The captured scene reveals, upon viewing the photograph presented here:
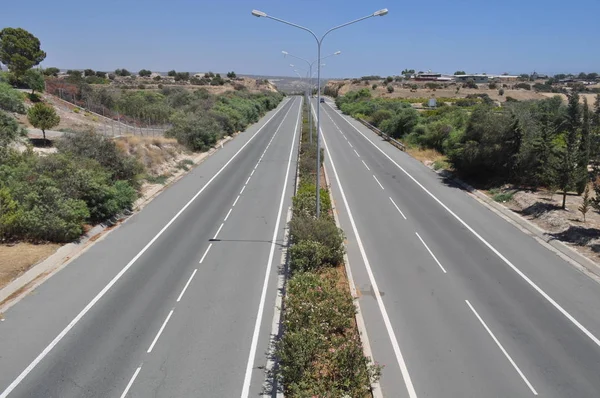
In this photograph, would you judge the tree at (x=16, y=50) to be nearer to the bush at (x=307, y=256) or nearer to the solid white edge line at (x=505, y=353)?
the bush at (x=307, y=256)

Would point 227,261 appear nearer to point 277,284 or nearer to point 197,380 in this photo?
point 277,284

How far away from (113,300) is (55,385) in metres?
4.32

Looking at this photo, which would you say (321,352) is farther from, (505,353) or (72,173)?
(72,173)

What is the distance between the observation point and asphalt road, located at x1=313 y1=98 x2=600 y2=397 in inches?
428

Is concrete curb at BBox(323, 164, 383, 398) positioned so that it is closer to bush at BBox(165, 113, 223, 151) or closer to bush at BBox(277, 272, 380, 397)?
bush at BBox(277, 272, 380, 397)

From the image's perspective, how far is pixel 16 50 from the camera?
2389 inches

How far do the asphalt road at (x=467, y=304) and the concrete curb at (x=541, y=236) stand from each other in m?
0.45

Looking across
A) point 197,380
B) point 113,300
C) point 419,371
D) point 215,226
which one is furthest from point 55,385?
point 215,226

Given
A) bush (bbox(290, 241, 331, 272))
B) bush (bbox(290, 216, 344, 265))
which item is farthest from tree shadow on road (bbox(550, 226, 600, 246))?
bush (bbox(290, 241, 331, 272))

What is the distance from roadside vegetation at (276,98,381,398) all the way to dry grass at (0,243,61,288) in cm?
956

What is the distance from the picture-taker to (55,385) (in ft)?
34.5

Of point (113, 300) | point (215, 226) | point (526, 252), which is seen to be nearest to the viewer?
point (113, 300)

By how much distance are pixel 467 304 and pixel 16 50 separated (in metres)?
66.7

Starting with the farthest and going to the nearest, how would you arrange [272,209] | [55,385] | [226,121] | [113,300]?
[226,121] → [272,209] → [113,300] → [55,385]
